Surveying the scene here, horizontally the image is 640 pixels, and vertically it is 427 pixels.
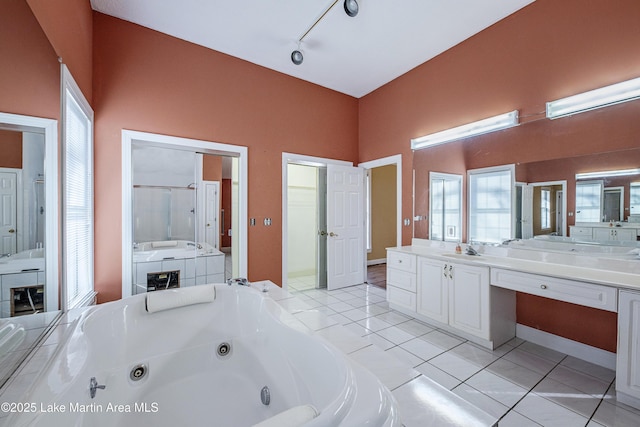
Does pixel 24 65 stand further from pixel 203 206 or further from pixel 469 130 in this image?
pixel 469 130

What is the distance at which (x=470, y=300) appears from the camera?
2.35 meters

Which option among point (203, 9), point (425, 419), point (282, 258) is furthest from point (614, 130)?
point (203, 9)

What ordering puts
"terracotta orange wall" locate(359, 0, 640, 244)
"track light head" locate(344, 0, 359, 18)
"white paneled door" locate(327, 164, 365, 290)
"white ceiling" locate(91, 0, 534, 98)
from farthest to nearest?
1. "white paneled door" locate(327, 164, 365, 290)
2. "white ceiling" locate(91, 0, 534, 98)
3. "track light head" locate(344, 0, 359, 18)
4. "terracotta orange wall" locate(359, 0, 640, 244)

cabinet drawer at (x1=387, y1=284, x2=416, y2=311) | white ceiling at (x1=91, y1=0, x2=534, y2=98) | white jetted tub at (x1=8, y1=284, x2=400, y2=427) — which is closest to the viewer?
white jetted tub at (x1=8, y1=284, x2=400, y2=427)

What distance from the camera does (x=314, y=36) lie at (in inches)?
112

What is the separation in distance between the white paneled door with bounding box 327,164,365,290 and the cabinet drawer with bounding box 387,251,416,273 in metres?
1.00

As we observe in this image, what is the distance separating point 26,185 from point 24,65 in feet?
1.78

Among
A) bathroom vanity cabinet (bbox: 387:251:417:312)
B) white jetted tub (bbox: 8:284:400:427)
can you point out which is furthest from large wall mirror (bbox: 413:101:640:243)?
white jetted tub (bbox: 8:284:400:427)

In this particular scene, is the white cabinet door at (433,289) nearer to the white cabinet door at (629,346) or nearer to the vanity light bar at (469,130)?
the white cabinet door at (629,346)

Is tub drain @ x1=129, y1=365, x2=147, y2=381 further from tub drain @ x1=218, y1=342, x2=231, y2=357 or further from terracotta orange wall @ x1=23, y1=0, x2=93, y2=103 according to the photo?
terracotta orange wall @ x1=23, y1=0, x2=93, y2=103

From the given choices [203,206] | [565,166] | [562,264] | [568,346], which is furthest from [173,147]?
[568,346]

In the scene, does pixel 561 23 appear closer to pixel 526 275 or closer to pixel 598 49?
pixel 598 49

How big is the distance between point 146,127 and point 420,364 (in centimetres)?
349

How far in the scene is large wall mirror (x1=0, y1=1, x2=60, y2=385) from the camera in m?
1.03
